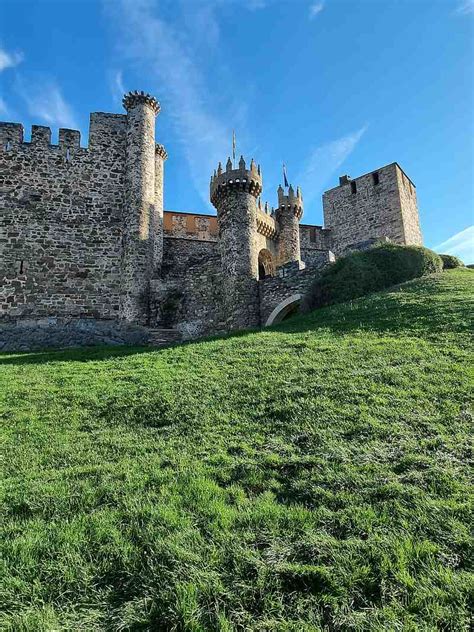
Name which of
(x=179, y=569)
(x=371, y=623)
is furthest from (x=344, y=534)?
(x=179, y=569)

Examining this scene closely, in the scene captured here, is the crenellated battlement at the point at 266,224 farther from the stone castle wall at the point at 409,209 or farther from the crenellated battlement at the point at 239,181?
the stone castle wall at the point at 409,209

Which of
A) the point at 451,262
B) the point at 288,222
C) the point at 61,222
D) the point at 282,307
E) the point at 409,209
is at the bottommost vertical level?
the point at 282,307

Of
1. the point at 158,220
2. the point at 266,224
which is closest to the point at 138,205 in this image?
the point at 158,220

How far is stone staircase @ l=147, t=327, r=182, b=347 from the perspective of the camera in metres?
17.1

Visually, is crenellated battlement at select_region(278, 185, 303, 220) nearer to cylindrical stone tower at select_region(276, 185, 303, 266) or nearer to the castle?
cylindrical stone tower at select_region(276, 185, 303, 266)

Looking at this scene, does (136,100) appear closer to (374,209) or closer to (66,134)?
(66,134)

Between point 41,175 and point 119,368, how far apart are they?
13.1m

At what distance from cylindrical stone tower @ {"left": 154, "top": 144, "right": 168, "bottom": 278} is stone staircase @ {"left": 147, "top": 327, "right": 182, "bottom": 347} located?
12.7 ft

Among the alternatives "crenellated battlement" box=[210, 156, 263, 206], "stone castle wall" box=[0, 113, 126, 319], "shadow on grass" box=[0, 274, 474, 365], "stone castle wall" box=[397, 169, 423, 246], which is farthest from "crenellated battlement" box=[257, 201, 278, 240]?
"shadow on grass" box=[0, 274, 474, 365]

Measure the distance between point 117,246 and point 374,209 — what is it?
56.3ft

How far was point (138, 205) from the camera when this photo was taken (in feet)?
69.3

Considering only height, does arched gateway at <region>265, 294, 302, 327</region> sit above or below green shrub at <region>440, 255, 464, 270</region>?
below

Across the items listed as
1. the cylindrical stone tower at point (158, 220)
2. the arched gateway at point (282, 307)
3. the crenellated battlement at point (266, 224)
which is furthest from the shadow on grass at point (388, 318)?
the crenellated battlement at point (266, 224)

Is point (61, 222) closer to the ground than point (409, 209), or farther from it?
closer to the ground
